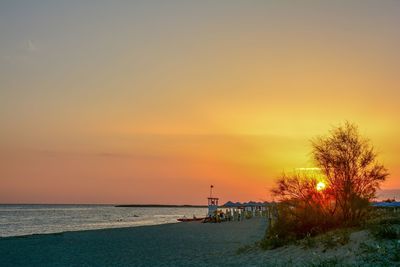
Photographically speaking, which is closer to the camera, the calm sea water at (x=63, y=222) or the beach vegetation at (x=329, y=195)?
the beach vegetation at (x=329, y=195)

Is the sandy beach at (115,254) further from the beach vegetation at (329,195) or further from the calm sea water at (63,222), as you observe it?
the calm sea water at (63,222)

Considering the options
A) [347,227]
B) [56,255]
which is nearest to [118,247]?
[56,255]

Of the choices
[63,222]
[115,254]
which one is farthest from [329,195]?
[63,222]

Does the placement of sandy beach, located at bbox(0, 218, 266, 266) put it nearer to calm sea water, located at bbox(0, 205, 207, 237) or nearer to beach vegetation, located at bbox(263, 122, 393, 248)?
beach vegetation, located at bbox(263, 122, 393, 248)

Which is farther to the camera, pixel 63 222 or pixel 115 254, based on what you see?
pixel 63 222

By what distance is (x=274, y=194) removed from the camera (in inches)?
905

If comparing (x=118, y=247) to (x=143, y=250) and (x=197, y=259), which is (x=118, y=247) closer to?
(x=143, y=250)

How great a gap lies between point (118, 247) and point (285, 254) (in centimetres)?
1222

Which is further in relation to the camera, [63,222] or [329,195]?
[63,222]

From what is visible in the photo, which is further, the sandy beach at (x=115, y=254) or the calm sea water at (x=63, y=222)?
the calm sea water at (x=63, y=222)

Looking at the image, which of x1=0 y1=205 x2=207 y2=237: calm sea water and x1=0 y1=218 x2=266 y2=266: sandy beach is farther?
x1=0 y1=205 x2=207 y2=237: calm sea water

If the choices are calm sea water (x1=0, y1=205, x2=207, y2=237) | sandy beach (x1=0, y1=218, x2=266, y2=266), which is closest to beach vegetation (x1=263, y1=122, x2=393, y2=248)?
sandy beach (x1=0, y1=218, x2=266, y2=266)

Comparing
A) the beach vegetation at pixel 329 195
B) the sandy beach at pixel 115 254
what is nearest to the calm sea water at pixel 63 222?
the sandy beach at pixel 115 254

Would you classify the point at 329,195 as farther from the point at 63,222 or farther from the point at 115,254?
the point at 63,222
